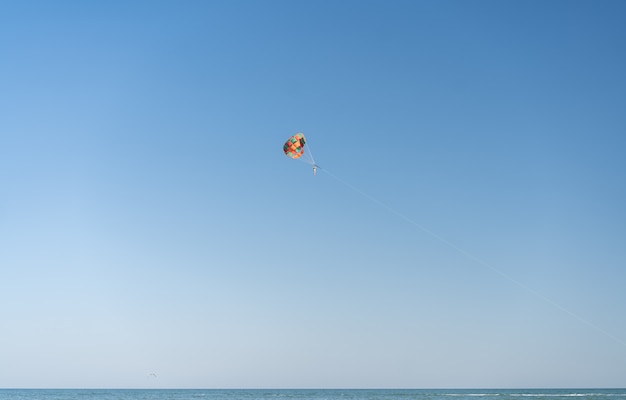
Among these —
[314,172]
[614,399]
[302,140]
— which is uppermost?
[302,140]

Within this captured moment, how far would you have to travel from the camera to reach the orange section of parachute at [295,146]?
1201 inches

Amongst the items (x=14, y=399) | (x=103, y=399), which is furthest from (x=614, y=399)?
(x=14, y=399)

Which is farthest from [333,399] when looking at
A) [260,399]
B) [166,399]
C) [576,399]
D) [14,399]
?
[14,399]

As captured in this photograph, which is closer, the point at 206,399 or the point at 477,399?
the point at 477,399

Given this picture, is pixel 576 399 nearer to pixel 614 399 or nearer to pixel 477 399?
pixel 614 399

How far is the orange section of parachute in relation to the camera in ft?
100

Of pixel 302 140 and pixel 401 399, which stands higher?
pixel 302 140

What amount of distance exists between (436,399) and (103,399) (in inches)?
1377

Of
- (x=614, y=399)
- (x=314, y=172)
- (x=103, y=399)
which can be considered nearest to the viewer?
(x=314, y=172)

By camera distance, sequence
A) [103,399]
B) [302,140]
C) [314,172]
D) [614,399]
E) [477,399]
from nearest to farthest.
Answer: [314,172] < [302,140] < [614,399] < [477,399] < [103,399]

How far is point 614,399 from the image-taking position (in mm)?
59469

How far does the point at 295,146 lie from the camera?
30.6 m

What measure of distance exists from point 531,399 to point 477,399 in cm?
534

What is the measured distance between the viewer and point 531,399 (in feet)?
202
